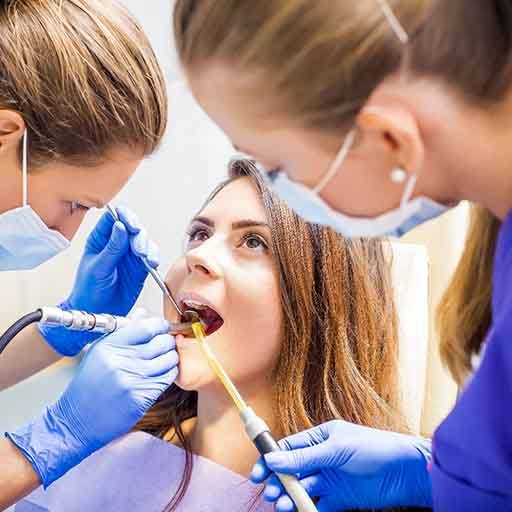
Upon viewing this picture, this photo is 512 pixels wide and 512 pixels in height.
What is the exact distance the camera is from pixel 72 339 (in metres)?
1.79

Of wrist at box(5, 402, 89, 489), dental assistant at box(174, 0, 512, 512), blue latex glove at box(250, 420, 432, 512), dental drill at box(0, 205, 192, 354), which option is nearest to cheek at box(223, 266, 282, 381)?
dental drill at box(0, 205, 192, 354)

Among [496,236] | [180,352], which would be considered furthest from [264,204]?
[496,236]

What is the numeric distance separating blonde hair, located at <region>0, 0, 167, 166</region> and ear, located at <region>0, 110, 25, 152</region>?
0.02 metres

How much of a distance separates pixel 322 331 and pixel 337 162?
82 centimetres

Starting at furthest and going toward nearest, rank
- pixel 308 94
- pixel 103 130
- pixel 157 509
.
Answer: pixel 157 509
pixel 103 130
pixel 308 94

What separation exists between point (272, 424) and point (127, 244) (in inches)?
21.6

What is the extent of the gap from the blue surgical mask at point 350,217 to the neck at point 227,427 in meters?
0.72

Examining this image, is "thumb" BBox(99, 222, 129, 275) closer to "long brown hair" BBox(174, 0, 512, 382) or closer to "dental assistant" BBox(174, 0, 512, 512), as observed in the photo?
"dental assistant" BBox(174, 0, 512, 512)

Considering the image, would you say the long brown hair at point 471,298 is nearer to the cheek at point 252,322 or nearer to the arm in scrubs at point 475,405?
the arm in scrubs at point 475,405

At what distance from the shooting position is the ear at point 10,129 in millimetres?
1173

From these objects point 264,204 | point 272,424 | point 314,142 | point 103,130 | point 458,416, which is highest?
point 103,130

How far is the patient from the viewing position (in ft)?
4.88

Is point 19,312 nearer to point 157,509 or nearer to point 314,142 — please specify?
point 157,509

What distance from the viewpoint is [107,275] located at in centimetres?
177
